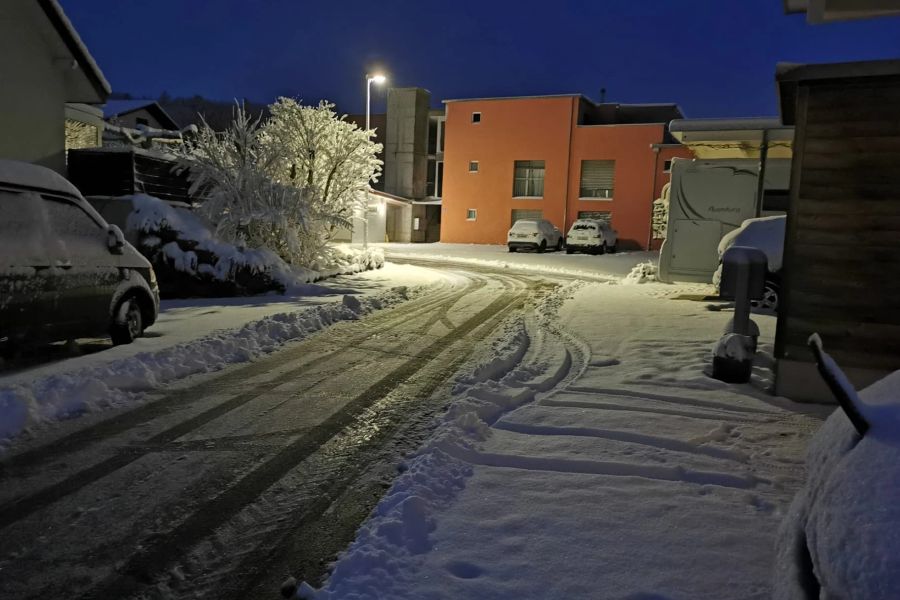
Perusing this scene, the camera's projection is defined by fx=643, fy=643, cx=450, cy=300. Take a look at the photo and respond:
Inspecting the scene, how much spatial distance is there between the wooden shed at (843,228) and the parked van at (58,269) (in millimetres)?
7630

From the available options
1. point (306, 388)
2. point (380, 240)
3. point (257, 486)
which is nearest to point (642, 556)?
point (257, 486)

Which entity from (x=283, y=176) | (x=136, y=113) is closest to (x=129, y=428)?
(x=283, y=176)

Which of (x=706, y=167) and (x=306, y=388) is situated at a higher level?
(x=706, y=167)

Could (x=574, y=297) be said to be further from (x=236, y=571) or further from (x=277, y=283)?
(x=236, y=571)

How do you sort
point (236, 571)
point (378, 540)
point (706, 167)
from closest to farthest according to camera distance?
point (236, 571) < point (378, 540) < point (706, 167)

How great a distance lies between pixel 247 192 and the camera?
16406 mm

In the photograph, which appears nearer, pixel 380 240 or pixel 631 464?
pixel 631 464

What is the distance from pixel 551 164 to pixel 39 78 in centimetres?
2914

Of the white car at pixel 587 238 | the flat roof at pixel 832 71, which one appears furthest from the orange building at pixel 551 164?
the flat roof at pixel 832 71

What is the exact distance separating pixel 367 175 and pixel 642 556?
61.6ft

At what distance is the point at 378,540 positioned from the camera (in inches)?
136

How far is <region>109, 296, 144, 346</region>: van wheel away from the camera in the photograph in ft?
26.2

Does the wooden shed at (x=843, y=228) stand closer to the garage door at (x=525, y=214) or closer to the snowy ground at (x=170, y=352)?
the snowy ground at (x=170, y=352)

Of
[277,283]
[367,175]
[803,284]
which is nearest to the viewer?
[803,284]
